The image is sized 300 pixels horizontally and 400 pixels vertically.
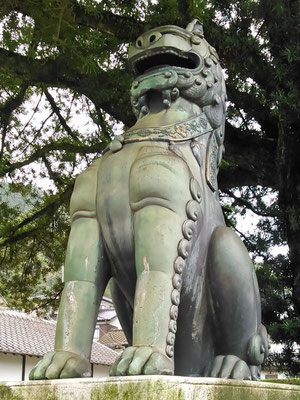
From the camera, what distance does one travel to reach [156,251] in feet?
7.94

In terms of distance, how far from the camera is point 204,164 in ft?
9.32

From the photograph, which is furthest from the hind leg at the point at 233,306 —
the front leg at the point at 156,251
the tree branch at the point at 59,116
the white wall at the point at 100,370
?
the white wall at the point at 100,370

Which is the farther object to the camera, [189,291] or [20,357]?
[20,357]

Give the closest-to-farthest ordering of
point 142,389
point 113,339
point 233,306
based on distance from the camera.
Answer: point 142,389 < point 233,306 < point 113,339

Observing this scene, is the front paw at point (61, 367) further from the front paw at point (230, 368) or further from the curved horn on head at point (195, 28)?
the curved horn on head at point (195, 28)

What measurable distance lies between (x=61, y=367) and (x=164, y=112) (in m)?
1.30

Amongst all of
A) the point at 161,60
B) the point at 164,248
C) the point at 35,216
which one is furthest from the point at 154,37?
the point at 35,216

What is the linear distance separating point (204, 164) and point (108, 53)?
390 cm

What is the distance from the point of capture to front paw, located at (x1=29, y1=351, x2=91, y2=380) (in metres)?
2.31

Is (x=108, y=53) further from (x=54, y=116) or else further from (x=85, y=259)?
(x=85, y=259)

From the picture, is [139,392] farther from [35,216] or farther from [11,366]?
[11,366]

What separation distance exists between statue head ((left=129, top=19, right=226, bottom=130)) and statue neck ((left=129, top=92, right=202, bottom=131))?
20mm

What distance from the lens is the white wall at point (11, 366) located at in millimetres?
14758

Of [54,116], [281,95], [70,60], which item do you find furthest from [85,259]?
[54,116]
